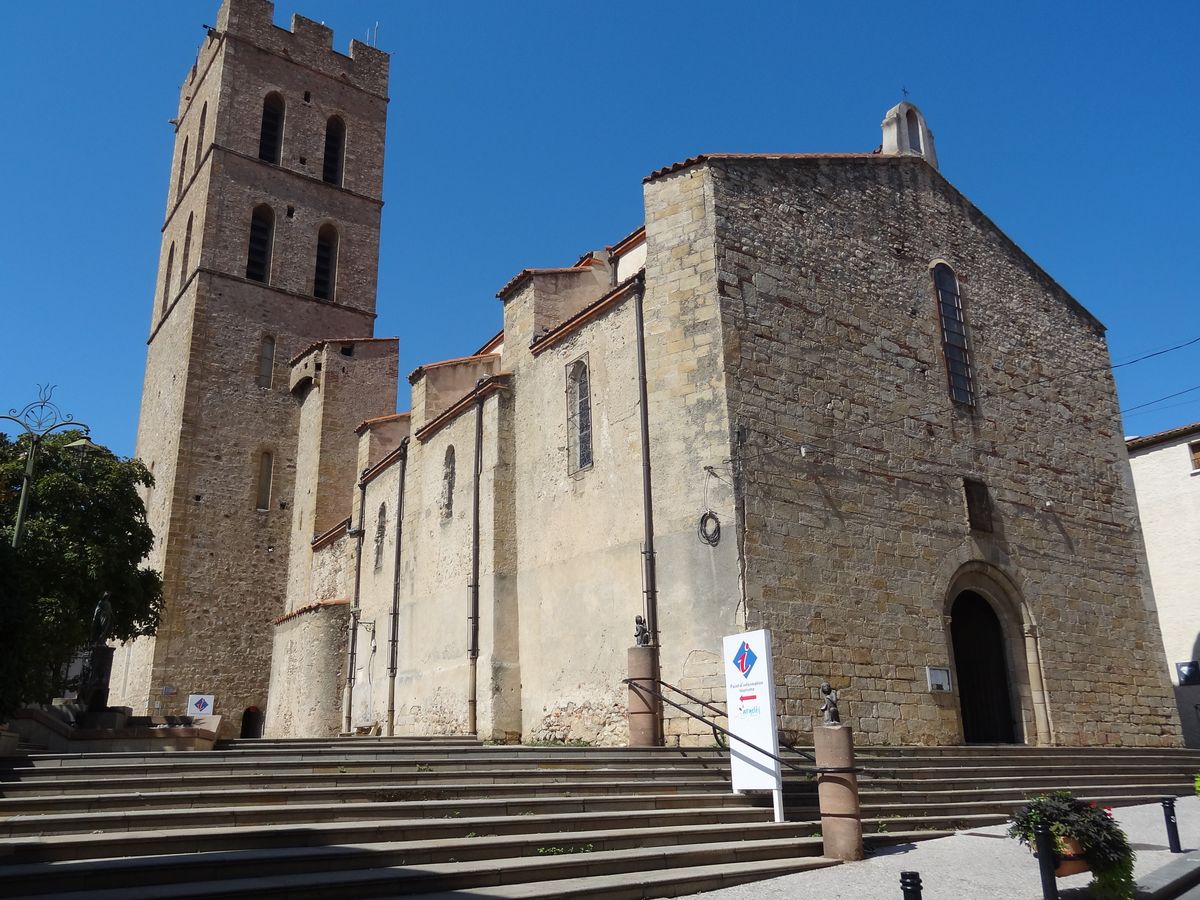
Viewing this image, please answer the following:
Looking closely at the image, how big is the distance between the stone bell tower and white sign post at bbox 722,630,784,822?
74.1 ft

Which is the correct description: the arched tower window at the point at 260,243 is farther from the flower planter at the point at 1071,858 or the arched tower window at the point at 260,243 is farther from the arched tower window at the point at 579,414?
the flower planter at the point at 1071,858

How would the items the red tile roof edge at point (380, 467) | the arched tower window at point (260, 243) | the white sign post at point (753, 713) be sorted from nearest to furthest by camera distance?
the white sign post at point (753, 713)
the red tile roof edge at point (380, 467)
the arched tower window at point (260, 243)

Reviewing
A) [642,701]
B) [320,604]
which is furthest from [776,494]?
[320,604]

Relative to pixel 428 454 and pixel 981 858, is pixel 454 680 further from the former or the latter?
pixel 981 858

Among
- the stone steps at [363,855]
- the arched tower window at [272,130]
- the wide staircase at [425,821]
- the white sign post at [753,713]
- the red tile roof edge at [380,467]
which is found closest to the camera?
the stone steps at [363,855]

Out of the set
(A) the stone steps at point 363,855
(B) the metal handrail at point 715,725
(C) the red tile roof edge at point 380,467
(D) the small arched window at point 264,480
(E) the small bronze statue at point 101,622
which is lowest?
(A) the stone steps at point 363,855

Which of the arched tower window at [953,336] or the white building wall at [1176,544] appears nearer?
the arched tower window at [953,336]

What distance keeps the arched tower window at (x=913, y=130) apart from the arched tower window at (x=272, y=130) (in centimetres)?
2620

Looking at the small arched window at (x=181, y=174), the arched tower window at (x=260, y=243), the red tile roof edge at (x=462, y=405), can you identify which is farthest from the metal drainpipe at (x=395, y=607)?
the small arched window at (x=181, y=174)

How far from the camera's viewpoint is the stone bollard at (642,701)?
13648mm

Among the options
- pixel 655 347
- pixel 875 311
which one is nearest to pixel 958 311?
pixel 875 311

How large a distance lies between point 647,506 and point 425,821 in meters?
7.12

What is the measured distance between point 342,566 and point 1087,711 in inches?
Result: 760

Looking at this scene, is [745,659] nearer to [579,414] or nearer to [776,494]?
[776,494]
